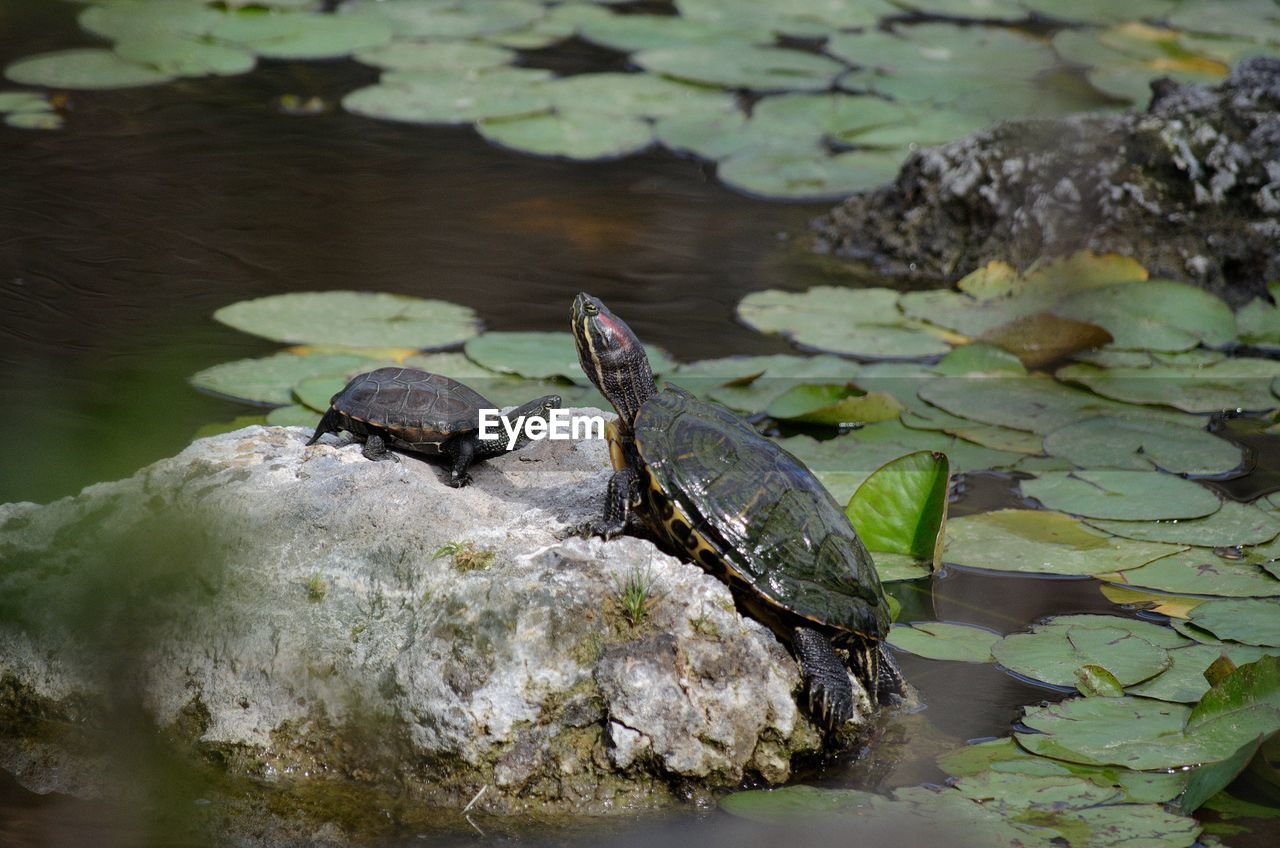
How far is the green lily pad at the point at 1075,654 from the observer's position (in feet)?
10.3

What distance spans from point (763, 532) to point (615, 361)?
0.63 metres

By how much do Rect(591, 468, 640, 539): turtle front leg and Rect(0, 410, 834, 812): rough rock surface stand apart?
1.4 inches

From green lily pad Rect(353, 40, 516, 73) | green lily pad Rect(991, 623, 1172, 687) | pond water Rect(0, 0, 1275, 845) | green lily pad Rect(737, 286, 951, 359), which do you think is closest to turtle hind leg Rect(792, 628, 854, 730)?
pond water Rect(0, 0, 1275, 845)

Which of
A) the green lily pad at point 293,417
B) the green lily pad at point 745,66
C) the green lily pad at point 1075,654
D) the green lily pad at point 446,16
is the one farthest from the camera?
the green lily pad at point 446,16

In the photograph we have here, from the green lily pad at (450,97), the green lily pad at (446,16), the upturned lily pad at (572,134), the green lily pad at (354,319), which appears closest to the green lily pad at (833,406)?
the green lily pad at (354,319)

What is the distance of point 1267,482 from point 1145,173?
2.40 metres

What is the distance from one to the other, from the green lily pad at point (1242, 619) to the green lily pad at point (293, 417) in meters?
2.77

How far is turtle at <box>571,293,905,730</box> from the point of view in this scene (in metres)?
2.77

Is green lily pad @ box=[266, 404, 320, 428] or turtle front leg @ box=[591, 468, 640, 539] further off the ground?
turtle front leg @ box=[591, 468, 640, 539]

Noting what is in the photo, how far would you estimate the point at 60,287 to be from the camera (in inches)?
206

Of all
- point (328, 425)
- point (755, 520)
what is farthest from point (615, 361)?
point (328, 425)

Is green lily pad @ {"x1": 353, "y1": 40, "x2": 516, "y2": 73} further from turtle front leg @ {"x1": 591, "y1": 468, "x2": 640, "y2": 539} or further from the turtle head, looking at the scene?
turtle front leg @ {"x1": 591, "y1": 468, "x2": 640, "y2": 539}

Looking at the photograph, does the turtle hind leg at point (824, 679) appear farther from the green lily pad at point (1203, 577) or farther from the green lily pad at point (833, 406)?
the green lily pad at point (833, 406)

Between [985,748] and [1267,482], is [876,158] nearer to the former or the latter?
[1267,482]
